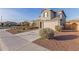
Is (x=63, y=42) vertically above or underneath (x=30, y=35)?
underneath

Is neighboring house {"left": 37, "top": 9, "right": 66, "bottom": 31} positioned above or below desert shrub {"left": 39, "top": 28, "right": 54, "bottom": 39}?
above

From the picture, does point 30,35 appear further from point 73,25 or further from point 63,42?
point 73,25

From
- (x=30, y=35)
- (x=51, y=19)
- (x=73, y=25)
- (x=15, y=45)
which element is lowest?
(x=15, y=45)

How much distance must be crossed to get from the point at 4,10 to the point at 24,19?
40cm

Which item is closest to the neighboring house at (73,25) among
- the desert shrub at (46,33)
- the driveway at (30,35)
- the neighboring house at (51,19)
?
the neighboring house at (51,19)

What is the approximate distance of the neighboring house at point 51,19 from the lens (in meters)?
3.64

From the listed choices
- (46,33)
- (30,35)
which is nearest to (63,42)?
(46,33)

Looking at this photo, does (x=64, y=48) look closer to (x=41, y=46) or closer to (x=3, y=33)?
(x=41, y=46)

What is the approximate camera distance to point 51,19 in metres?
3.69

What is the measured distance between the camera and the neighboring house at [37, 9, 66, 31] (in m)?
3.64

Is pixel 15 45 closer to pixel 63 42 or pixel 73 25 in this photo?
pixel 63 42

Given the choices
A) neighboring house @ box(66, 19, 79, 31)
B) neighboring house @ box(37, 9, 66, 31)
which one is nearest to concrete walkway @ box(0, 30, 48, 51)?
neighboring house @ box(37, 9, 66, 31)

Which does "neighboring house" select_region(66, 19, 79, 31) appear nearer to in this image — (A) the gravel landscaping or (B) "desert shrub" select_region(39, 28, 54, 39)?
(A) the gravel landscaping
